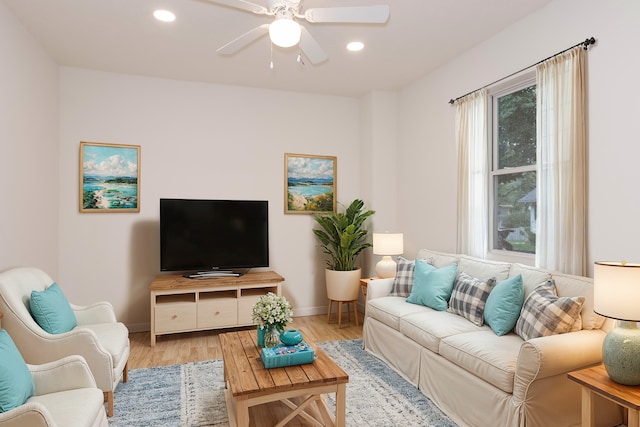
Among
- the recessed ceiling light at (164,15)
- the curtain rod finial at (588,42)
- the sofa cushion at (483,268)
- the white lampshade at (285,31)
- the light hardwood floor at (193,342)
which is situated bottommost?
the light hardwood floor at (193,342)

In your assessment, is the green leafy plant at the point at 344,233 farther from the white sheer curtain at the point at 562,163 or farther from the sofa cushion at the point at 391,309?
the white sheer curtain at the point at 562,163

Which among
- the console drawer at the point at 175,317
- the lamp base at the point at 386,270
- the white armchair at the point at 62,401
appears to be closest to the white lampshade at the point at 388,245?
the lamp base at the point at 386,270

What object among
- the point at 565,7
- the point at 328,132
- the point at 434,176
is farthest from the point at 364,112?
the point at 565,7

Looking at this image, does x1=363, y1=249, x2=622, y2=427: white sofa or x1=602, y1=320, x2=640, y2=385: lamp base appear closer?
x1=602, y1=320, x2=640, y2=385: lamp base

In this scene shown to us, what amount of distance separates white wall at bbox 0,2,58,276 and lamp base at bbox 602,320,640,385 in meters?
3.88

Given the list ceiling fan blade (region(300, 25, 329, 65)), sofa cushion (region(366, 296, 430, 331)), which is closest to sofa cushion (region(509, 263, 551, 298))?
sofa cushion (region(366, 296, 430, 331))

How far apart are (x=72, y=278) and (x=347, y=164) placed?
350 centimetres

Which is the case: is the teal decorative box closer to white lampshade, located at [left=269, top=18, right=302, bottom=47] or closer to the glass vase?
the glass vase

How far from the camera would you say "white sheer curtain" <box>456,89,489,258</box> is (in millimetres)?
3576

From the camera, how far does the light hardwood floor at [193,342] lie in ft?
11.7

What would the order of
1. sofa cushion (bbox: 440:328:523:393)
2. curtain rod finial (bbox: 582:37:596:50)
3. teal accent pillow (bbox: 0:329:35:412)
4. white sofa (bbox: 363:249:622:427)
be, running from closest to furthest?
teal accent pillow (bbox: 0:329:35:412) → white sofa (bbox: 363:249:622:427) → sofa cushion (bbox: 440:328:523:393) → curtain rod finial (bbox: 582:37:596:50)

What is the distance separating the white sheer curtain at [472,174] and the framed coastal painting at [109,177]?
11.4 feet

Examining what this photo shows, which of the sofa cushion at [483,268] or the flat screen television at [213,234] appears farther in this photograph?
the flat screen television at [213,234]

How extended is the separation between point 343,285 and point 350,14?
307cm
